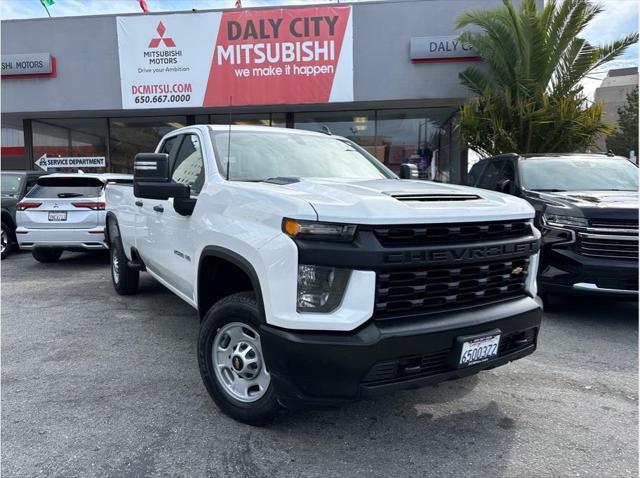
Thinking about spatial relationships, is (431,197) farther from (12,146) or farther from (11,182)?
(12,146)

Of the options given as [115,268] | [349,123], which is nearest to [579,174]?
[115,268]

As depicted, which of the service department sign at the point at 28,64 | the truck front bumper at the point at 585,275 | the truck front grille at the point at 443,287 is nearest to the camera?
the truck front grille at the point at 443,287

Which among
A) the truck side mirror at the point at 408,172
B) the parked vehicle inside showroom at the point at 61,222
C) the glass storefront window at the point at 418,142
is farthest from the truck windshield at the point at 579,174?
the glass storefront window at the point at 418,142

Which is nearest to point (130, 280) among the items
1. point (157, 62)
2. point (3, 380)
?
point (3, 380)

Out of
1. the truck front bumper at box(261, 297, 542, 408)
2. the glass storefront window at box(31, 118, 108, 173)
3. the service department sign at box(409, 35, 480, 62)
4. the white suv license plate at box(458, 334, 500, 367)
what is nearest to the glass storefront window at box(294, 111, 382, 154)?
the service department sign at box(409, 35, 480, 62)

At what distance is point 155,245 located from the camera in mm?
4492

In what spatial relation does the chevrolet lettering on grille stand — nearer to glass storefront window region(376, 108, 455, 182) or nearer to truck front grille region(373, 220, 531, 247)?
truck front grille region(373, 220, 531, 247)

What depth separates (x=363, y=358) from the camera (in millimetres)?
2328

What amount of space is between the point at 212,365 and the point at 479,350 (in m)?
1.62

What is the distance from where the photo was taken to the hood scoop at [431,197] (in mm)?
2697

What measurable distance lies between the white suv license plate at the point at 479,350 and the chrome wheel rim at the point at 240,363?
3.65 ft

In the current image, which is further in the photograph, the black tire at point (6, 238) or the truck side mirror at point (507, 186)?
the black tire at point (6, 238)

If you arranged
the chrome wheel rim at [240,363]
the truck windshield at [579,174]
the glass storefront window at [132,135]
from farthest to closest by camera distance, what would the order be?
the glass storefront window at [132,135], the truck windshield at [579,174], the chrome wheel rim at [240,363]

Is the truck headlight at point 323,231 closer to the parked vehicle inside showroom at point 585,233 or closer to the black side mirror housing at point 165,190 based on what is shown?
the black side mirror housing at point 165,190
